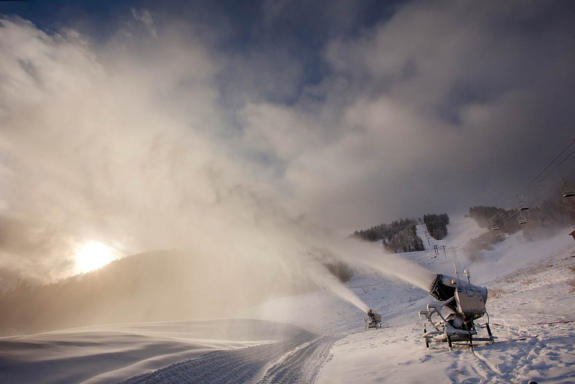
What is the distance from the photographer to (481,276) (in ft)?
187

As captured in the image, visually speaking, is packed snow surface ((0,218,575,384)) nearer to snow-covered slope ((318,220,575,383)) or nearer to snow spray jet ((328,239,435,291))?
snow-covered slope ((318,220,575,383))

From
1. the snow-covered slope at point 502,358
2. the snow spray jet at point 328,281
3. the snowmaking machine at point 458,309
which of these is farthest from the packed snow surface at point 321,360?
the snow spray jet at point 328,281

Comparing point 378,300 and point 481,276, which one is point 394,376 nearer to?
point 378,300

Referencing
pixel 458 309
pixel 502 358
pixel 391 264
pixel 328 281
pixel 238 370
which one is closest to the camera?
pixel 502 358

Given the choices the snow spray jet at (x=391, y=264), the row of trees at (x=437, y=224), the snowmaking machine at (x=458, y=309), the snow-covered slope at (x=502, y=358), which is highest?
the row of trees at (x=437, y=224)

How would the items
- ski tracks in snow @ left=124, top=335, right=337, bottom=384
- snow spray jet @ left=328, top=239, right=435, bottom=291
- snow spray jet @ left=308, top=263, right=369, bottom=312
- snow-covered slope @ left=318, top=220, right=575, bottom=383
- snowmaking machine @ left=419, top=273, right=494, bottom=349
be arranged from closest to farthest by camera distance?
snow-covered slope @ left=318, top=220, right=575, bottom=383 → ski tracks in snow @ left=124, top=335, right=337, bottom=384 → snowmaking machine @ left=419, top=273, right=494, bottom=349 → snow spray jet @ left=328, top=239, right=435, bottom=291 → snow spray jet @ left=308, top=263, right=369, bottom=312

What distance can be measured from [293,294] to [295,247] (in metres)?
19.8

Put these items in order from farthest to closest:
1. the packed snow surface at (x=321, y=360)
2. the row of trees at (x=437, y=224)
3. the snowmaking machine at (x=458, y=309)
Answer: the row of trees at (x=437, y=224) → the snowmaking machine at (x=458, y=309) → the packed snow surface at (x=321, y=360)

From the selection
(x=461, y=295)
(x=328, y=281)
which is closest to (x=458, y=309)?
(x=461, y=295)

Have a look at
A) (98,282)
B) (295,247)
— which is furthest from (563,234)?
(98,282)

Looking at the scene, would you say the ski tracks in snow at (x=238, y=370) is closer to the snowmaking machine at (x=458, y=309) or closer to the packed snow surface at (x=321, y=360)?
the packed snow surface at (x=321, y=360)

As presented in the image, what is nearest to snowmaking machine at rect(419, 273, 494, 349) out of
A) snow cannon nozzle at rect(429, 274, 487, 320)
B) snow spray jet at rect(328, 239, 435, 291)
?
snow cannon nozzle at rect(429, 274, 487, 320)

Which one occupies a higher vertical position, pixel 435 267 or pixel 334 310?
pixel 435 267

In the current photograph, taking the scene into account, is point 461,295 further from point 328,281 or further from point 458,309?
point 328,281
